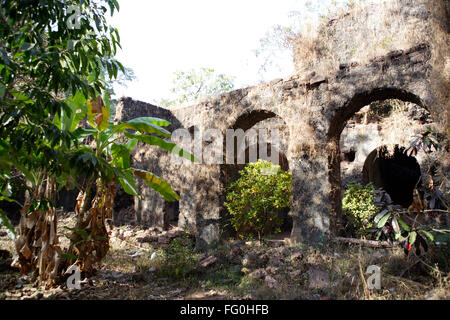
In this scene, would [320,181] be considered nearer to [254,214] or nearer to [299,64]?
[254,214]

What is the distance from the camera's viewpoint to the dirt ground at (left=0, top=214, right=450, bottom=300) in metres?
4.28

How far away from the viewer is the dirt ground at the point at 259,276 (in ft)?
14.0

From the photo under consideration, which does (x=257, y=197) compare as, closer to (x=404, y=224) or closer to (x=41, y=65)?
(x=404, y=224)

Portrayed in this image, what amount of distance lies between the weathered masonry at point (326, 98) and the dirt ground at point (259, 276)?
35.6 inches

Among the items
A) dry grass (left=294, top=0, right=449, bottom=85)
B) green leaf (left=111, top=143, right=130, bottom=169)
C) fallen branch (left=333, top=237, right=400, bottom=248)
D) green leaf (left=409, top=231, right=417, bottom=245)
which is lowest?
fallen branch (left=333, top=237, right=400, bottom=248)

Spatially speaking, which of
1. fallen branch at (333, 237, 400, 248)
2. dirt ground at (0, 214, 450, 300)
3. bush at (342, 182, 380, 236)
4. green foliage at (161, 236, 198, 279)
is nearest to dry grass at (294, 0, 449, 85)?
fallen branch at (333, 237, 400, 248)

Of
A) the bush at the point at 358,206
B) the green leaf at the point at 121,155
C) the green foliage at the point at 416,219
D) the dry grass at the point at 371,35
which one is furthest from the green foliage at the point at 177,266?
the dry grass at the point at 371,35

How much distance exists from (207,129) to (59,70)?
218 inches

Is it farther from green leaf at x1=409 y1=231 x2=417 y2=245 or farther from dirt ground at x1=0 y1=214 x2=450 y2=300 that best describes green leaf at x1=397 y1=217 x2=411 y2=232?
dirt ground at x1=0 y1=214 x2=450 y2=300

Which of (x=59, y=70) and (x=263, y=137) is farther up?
(x=263, y=137)

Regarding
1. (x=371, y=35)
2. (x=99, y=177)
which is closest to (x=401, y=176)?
(x=371, y=35)

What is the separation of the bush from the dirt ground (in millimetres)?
→ 2320

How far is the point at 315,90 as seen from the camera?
22.0ft
